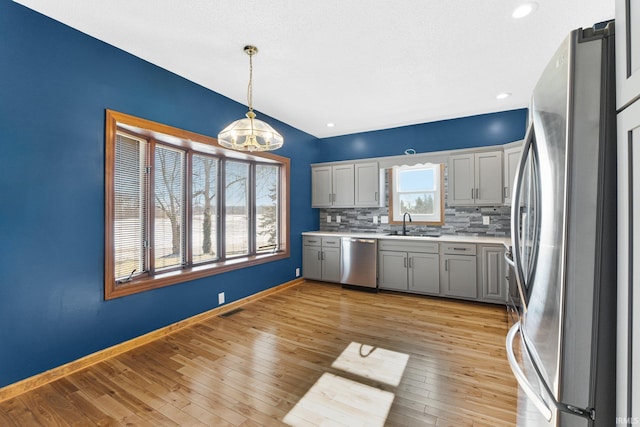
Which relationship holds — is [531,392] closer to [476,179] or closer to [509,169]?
[509,169]

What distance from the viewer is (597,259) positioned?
2.37 feet

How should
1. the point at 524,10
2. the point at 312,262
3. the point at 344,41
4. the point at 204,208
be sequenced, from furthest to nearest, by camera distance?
the point at 312,262
the point at 204,208
the point at 344,41
the point at 524,10

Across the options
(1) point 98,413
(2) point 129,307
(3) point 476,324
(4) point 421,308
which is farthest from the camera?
(4) point 421,308

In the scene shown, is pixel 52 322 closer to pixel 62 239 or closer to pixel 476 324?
pixel 62 239

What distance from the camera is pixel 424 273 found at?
4.11 m

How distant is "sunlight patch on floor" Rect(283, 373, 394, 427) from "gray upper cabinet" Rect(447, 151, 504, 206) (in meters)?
3.12

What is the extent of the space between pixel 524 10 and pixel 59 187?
12.4ft

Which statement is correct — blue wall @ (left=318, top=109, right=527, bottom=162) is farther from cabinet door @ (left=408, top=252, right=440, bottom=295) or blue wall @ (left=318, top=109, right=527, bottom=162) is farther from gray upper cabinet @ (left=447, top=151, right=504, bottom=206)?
cabinet door @ (left=408, top=252, right=440, bottom=295)

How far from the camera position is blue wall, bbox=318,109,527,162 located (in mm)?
4086

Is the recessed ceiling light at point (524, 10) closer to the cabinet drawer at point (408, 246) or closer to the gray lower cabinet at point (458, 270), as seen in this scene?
the gray lower cabinet at point (458, 270)

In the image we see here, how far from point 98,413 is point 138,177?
81.6 inches

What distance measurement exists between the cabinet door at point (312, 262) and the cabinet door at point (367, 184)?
1.14m

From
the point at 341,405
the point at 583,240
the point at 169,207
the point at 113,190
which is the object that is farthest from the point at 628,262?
the point at 169,207

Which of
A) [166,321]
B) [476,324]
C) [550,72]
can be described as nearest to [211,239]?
[166,321]
